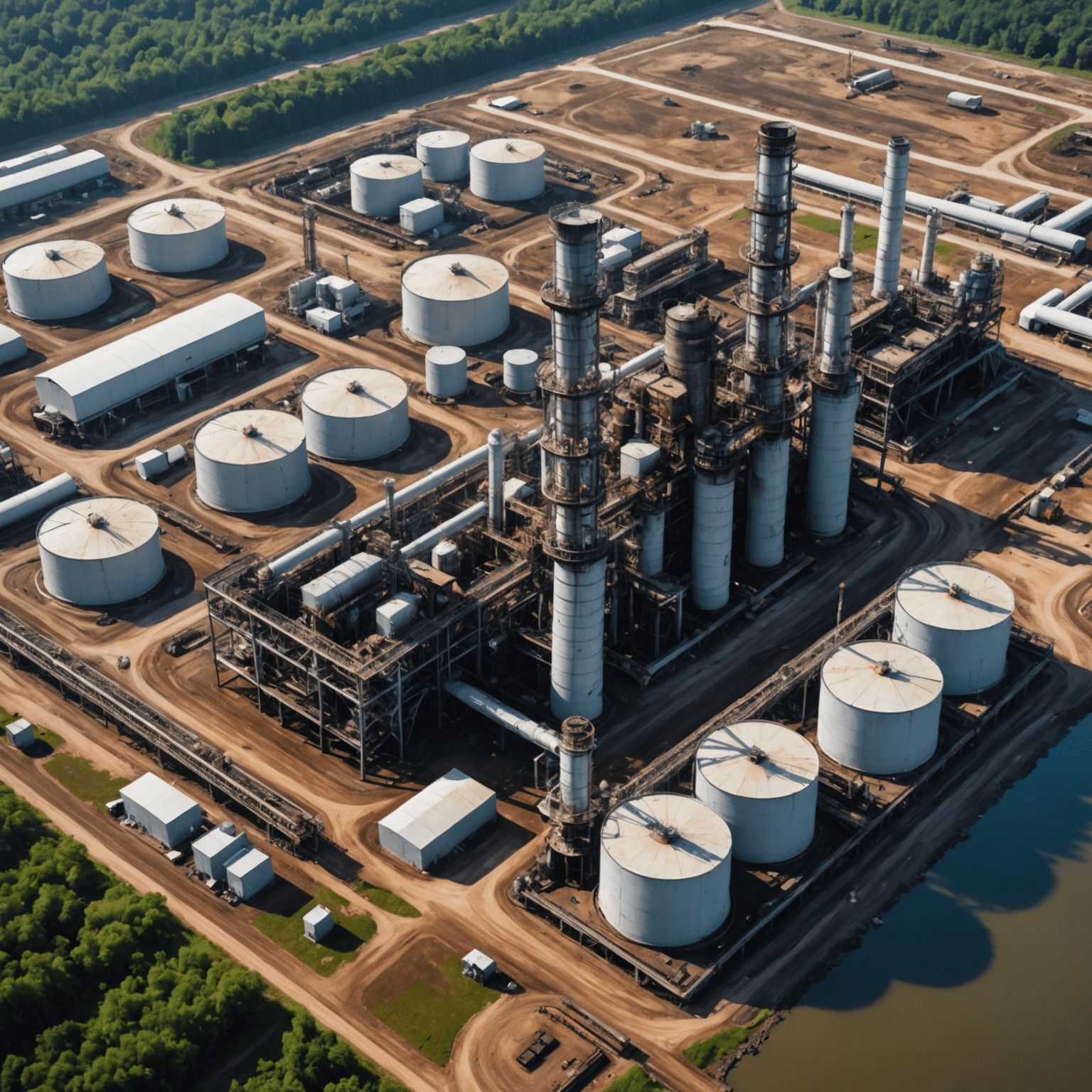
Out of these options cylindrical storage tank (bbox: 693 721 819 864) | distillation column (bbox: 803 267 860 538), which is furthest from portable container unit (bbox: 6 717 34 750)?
distillation column (bbox: 803 267 860 538)

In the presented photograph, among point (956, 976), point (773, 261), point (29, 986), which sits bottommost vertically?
point (956, 976)

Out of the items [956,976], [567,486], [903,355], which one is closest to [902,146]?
[903,355]

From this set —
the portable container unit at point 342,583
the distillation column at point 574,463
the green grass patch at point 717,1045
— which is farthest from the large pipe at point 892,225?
the green grass patch at point 717,1045

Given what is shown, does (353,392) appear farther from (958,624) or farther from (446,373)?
(958,624)

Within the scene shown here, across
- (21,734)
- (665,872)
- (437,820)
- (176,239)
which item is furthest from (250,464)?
(665,872)

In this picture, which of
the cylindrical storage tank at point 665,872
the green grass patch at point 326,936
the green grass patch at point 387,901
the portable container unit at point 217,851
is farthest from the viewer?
the portable container unit at point 217,851

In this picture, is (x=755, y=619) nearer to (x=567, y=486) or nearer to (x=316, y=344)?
(x=567, y=486)

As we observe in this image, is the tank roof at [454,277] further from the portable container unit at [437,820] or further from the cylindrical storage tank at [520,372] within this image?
the portable container unit at [437,820]
